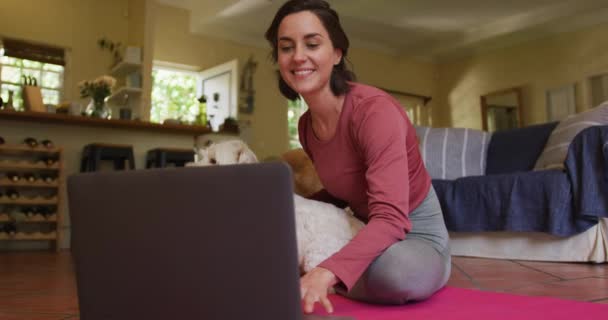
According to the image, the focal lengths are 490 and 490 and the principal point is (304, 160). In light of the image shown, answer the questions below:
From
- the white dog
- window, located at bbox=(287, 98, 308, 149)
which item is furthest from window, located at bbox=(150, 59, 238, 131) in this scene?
the white dog

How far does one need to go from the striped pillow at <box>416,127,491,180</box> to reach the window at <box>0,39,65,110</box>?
433 centimetres

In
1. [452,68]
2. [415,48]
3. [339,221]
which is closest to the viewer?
[339,221]

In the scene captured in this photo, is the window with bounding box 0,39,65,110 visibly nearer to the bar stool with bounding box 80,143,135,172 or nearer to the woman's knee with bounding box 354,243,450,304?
the bar stool with bounding box 80,143,135,172

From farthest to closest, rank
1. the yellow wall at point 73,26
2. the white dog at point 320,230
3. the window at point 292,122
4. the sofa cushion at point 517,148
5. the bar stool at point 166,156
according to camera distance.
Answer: the window at point 292,122 < the yellow wall at point 73,26 < the bar stool at point 166,156 < the sofa cushion at point 517,148 < the white dog at point 320,230

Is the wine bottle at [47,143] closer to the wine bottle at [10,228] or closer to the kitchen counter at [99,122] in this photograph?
the kitchen counter at [99,122]

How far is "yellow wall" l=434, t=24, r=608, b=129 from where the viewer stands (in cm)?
680

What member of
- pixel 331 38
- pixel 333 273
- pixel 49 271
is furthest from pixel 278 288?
pixel 49 271

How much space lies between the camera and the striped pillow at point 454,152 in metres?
3.51

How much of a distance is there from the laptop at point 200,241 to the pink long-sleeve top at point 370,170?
0.94ft

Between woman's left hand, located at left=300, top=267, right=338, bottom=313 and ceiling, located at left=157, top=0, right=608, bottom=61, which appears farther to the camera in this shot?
ceiling, located at left=157, top=0, right=608, bottom=61

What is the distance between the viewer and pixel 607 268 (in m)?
2.18

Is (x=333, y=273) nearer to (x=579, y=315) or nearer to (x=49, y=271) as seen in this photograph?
(x=579, y=315)

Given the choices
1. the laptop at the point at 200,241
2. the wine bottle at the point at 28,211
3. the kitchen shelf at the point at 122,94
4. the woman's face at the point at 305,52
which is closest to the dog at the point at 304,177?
the woman's face at the point at 305,52

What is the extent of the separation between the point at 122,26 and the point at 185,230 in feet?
20.3
